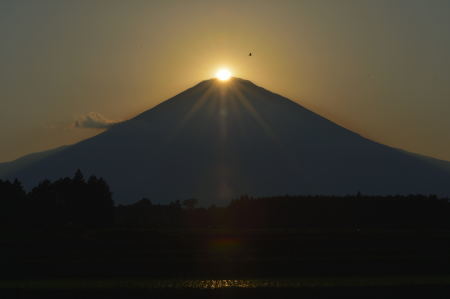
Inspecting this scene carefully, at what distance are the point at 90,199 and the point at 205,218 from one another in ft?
158

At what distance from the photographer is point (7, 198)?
466 ft

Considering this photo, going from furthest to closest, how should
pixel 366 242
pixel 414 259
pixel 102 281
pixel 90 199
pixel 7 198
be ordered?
pixel 90 199 → pixel 7 198 → pixel 366 242 → pixel 414 259 → pixel 102 281

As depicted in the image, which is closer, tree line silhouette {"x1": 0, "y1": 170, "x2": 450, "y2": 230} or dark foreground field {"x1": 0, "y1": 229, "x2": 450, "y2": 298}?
dark foreground field {"x1": 0, "y1": 229, "x2": 450, "y2": 298}

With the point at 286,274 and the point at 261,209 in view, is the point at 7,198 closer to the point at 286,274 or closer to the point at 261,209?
the point at 261,209

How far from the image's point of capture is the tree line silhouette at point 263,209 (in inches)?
5684

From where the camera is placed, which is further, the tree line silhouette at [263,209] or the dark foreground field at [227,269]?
the tree line silhouette at [263,209]

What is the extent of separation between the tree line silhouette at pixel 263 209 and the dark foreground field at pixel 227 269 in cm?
5499

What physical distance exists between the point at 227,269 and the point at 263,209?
116 meters

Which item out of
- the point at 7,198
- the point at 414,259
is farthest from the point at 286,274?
the point at 7,198

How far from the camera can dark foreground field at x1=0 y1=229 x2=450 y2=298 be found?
45000 millimetres

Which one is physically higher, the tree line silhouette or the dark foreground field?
the tree line silhouette

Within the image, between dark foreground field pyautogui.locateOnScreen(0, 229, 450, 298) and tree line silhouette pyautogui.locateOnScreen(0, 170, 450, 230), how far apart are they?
54990mm

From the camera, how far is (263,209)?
568 ft

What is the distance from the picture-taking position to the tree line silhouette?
144 metres
